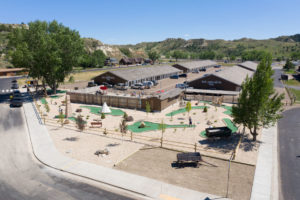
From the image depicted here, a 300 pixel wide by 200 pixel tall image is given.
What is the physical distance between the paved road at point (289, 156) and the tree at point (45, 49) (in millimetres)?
48052

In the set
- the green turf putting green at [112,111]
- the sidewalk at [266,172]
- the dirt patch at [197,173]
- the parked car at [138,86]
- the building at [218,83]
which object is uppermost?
the building at [218,83]

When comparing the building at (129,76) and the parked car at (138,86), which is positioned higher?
the building at (129,76)

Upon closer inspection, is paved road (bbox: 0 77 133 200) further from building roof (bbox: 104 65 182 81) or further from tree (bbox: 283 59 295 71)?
tree (bbox: 283 59 295 71)

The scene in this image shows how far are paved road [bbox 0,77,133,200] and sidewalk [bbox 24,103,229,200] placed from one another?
25.7 inches

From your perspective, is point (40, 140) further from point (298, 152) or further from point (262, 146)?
point (298, 152)

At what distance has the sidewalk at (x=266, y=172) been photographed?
1636 cm

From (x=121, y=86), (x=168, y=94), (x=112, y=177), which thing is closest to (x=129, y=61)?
(x=121, y=86)

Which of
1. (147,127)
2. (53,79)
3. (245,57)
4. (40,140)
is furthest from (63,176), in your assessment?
(245,57)

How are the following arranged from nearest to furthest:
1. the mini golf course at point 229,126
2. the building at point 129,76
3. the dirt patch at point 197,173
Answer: the dirt patch at point 197,173, the mini golf course at point 229,126, the building at point 129,76

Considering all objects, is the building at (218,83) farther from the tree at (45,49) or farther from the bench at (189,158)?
the bench at (189,158)

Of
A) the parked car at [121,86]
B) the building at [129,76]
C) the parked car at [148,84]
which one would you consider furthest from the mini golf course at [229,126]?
the building at [129,76]

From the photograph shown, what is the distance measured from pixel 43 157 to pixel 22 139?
774 centimetres

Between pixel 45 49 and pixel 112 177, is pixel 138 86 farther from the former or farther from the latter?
pixel 112 177

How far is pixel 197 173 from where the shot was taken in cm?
1939
